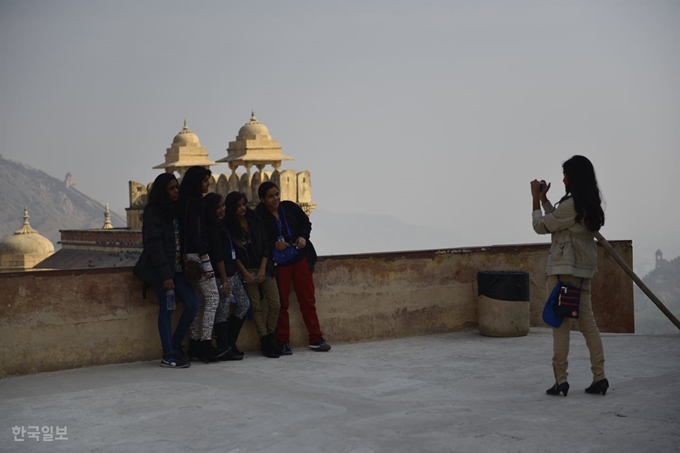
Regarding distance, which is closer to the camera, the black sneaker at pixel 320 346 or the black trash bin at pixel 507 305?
the black sneaker at pixel 320 346

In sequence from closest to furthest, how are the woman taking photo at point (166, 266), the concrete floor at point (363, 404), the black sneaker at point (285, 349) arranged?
the concrete floor at point (363, 404) < the woman taking photo at point (166, 266) < the black sneaker at point (285, 349)

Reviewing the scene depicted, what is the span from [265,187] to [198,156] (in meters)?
41.9

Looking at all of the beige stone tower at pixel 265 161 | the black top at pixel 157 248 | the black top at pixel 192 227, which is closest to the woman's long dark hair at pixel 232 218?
the black top at pixel 192 227

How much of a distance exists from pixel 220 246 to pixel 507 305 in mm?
2598

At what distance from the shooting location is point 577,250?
A: 245 inches

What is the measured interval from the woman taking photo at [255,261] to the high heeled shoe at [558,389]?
241cm

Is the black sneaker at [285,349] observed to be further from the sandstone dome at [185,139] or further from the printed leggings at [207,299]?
the sandstone dome at [185,139]

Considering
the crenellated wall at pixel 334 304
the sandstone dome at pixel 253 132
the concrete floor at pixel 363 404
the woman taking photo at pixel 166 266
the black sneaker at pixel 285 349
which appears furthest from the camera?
the sandstone dome at pixel 253 132

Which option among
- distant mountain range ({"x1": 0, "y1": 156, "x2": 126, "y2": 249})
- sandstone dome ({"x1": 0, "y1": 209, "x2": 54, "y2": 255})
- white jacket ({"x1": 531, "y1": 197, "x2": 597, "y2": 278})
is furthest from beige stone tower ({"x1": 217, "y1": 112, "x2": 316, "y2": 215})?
distant mountain range ({"x1": 0, "y1": 156, "x2": 126, "y2": 249})

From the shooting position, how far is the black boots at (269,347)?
26.0 ft

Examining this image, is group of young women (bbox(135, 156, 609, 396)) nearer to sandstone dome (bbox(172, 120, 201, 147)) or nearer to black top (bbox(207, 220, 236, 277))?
black top (bbox(207, 220, 236, 277))

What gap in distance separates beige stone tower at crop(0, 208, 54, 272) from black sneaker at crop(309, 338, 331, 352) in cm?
3664

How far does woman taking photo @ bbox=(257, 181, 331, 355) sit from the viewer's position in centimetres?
816

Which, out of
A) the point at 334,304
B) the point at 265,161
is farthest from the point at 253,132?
the point at 334,304
